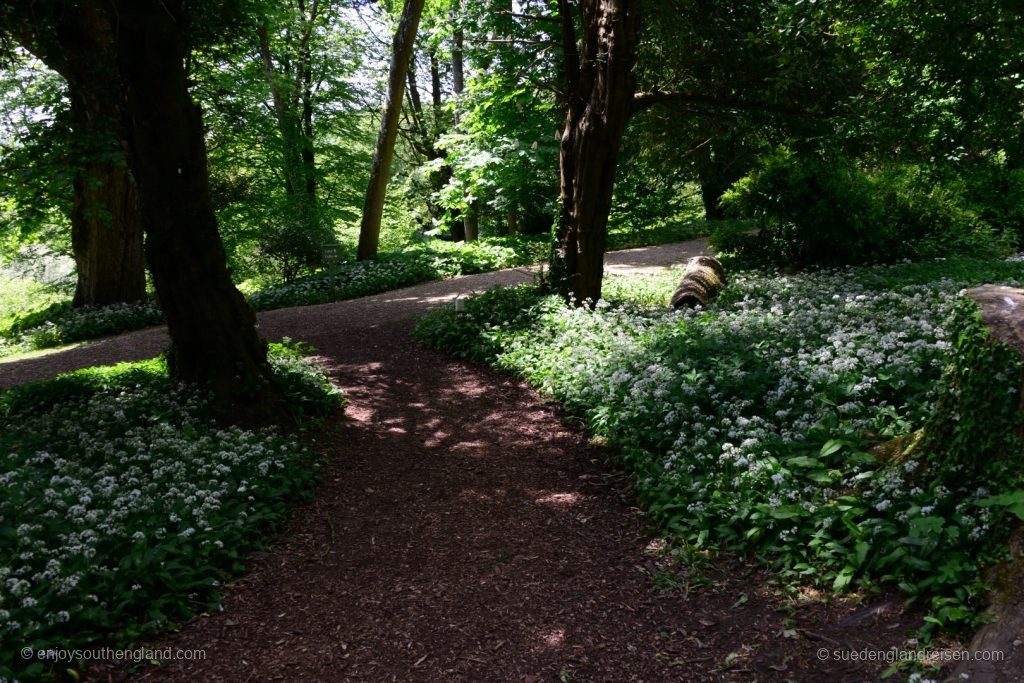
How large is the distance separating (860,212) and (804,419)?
8.32 metres

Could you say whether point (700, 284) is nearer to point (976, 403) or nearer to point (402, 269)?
point (976, 403)

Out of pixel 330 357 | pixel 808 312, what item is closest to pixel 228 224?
pixel 330 357

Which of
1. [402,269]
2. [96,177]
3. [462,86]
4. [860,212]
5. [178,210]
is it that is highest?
[462,86]

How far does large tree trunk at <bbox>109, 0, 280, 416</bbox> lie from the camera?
6.55 meters

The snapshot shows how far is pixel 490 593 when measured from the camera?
14.4ft

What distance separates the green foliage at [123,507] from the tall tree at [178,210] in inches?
18.5

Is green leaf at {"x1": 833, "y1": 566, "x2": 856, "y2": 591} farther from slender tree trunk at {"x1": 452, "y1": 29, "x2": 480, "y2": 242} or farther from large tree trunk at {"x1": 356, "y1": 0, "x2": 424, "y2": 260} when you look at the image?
slender tree trunk at {"x1": 452, "y1": 29, "x2": 480, "y2": 242}

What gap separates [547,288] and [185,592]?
7715mm

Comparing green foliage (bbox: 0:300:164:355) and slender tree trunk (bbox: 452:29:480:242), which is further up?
slender tree trunk (bbox: 452:29:480:242)

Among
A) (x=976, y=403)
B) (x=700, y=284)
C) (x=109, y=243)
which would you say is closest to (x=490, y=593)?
(x=976, y=403)

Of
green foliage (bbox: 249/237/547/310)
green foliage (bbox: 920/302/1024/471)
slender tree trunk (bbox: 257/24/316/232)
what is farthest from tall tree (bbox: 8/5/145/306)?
green foliage (bbox: 920/302/1024/471)

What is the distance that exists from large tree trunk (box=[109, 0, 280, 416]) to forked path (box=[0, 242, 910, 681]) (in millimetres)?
1313

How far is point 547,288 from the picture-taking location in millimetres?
10984

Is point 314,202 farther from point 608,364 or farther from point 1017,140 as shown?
point 1017,140
